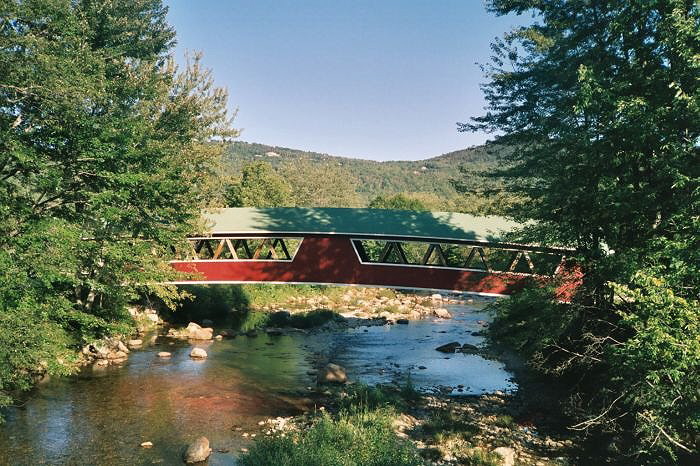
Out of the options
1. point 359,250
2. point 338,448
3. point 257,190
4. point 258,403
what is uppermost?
point 257,190

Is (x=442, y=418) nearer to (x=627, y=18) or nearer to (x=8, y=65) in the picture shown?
(x=627, y=18)

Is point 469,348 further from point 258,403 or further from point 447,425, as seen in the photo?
point 258,403

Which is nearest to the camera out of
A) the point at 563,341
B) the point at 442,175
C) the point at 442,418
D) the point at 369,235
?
the point at 442,418

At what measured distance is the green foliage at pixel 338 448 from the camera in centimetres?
1045

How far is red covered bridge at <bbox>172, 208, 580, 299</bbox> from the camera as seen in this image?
66.8ft

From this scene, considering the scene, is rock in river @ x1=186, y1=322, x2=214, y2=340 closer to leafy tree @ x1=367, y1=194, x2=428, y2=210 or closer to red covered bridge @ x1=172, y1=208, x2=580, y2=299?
red covered bridge @ x1=172, y1=208, x2=580, y2=299

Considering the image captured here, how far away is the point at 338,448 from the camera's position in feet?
38.3

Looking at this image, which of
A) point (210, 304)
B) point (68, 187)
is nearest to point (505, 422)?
point (68, 187)

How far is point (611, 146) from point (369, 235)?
1056 centimetres

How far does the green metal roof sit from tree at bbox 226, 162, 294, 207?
2318cm

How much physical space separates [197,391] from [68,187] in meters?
7.67

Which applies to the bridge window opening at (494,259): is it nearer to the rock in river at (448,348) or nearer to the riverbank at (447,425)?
the rock in river at (448,348)

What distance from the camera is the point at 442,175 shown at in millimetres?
176000

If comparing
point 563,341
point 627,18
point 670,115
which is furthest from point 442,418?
point 627,18
